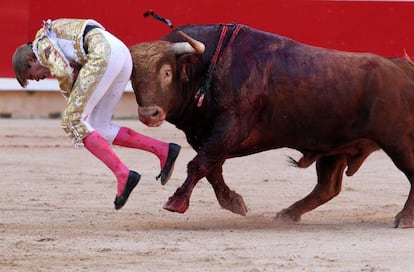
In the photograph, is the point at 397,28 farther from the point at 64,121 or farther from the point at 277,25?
the point at 64,121

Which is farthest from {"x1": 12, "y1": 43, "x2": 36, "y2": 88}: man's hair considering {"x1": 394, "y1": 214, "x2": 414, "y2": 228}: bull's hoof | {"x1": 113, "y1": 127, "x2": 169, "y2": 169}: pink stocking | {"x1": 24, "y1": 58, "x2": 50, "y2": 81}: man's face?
{"x1": 394, "y1": 214, "x2": 414, "y2": 228}: bull's hoof

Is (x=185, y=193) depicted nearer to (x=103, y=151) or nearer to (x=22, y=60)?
(x=103, y=151)

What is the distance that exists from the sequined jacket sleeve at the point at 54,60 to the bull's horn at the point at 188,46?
57cm

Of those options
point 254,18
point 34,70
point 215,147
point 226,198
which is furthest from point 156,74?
point 254,18

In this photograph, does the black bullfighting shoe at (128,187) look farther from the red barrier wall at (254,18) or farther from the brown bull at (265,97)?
the red barrier wall at (254,18)

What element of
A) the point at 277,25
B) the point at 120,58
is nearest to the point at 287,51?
the point at 120,58

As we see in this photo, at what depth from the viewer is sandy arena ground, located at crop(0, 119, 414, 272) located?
5227 mm

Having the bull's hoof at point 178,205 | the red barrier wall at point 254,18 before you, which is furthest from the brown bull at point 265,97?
the red barrier wall at point 254,18

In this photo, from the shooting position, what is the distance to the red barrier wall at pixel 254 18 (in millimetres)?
11586

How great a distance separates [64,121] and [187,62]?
2.30 ft

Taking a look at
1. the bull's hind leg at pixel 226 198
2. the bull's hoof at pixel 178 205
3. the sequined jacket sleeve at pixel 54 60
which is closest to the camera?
the sequined jacket sleeve at pixel 54 60

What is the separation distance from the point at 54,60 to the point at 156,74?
20.7 inches

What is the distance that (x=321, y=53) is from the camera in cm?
648

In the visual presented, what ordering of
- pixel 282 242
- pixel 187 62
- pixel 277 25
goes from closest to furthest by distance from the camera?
pixel 282 242 → pixel 187 62 → pixel 277 25
